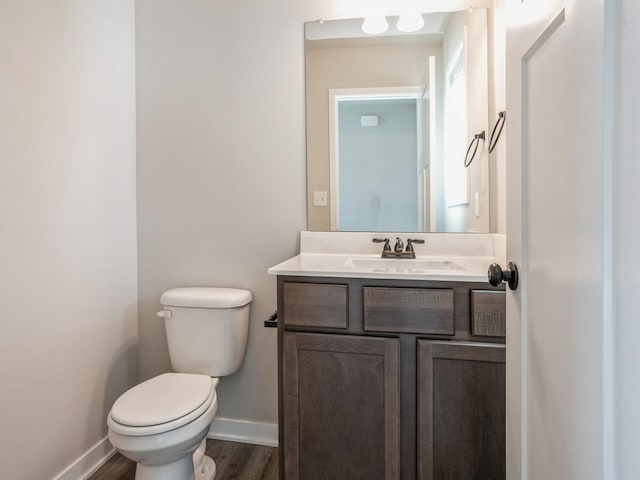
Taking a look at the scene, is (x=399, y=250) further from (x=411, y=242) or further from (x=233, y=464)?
(x=233, y=464)

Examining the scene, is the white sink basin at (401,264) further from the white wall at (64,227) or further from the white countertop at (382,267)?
the white wall at (64,227)

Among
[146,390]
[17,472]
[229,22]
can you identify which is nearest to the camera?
[17,472]

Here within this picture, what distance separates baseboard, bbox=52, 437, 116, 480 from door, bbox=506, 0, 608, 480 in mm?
1673

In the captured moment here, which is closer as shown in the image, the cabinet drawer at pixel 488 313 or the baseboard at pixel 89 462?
the cabinet drawer at pixel 488 313

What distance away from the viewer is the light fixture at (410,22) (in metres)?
1.78

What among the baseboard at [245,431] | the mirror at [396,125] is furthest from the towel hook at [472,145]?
the baseboard at [245,431]

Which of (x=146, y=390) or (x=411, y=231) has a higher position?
(x=411, y=231)

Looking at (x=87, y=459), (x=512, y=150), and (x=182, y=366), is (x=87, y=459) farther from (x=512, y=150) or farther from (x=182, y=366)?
(x=512, y=150)

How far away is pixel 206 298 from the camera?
1.75 metres

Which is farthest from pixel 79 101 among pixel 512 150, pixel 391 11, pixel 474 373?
pixel 474 373

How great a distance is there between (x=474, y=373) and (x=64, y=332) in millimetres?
1579

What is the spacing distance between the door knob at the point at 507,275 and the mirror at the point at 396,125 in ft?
2.84

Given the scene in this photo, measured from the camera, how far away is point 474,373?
4.20 feet

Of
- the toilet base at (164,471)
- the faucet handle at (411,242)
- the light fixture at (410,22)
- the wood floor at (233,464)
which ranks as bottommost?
the wood floor at (233,464)
